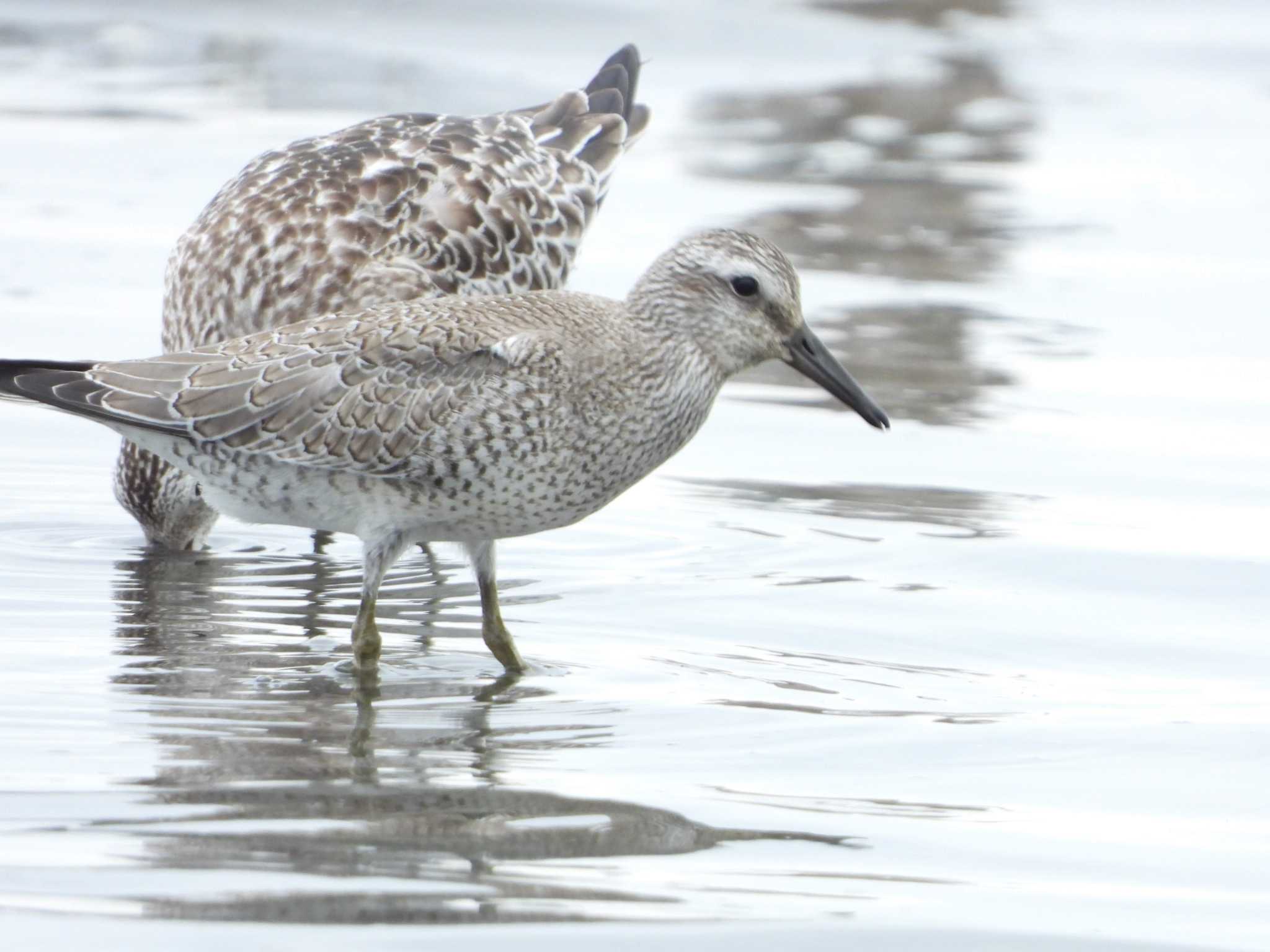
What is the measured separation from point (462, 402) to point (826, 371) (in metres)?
1.07

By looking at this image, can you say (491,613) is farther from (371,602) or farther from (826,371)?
(826,371)

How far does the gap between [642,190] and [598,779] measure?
24.1 ft

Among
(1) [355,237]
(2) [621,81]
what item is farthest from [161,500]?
(2) [621,81]

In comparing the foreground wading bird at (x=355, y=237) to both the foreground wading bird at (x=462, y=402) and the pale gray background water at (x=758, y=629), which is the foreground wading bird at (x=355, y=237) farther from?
the foreground wading bird at (x=462, y=402)

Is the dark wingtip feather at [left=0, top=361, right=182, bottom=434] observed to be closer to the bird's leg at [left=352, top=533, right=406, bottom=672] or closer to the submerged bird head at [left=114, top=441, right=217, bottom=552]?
the bird's leg at [left=352, top=533, right=406, bottom=672]

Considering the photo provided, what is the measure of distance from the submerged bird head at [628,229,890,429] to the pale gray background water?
862 mm

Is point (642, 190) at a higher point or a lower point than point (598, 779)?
higher

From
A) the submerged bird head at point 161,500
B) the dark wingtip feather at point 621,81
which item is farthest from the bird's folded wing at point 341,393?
the dark wingtip feather at point 621,81

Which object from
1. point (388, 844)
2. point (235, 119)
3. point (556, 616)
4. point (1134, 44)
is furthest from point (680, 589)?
point (1134, 44)

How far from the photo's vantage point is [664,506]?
7.67 m

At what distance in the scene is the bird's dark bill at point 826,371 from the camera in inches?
245

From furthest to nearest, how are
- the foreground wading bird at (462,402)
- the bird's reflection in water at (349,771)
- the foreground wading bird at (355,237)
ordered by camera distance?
the foreground wading bird at (355,237) < the foreground wading bird at (462,402) < the bird's reflection in water at (349,771)

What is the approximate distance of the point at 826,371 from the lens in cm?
626

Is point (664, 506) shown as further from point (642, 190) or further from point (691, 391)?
point (642, 190)
